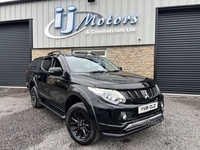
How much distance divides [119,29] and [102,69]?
454 centimetres

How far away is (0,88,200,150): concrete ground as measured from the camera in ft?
9.21

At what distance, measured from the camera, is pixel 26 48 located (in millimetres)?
9453

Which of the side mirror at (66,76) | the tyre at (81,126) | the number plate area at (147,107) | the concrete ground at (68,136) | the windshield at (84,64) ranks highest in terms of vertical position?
the windshield at (84,64)

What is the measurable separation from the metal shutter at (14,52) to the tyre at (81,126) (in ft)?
25.3

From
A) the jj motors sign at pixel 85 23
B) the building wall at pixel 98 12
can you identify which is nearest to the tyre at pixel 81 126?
the building wall at pixel 98 12

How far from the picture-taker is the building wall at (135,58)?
741cm

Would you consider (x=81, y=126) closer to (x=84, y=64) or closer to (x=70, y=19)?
(x=84, y=64)

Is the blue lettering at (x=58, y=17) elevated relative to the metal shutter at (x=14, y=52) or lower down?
elevated

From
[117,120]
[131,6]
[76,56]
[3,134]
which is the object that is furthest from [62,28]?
[117,120]

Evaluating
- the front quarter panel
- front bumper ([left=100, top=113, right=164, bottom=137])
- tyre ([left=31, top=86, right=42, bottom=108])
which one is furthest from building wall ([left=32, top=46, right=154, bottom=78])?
front bumper ([left=100, top=113, right=164, bottom=137])

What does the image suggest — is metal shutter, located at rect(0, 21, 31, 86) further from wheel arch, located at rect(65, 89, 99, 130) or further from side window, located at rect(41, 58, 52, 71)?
wheel arch, located at rect(65, 89, 99, 130)

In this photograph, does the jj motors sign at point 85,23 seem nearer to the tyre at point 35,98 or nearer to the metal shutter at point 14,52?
the metal shutter at point 14,52

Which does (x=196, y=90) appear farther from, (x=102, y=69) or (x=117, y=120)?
(x=117, y=120)

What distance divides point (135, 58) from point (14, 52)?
7.52 metres
